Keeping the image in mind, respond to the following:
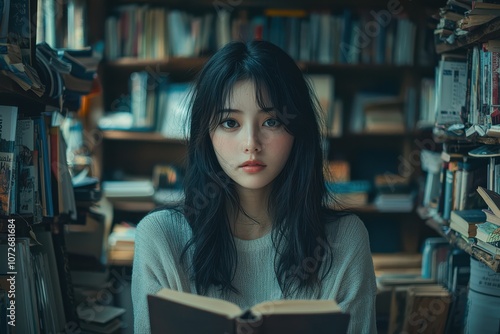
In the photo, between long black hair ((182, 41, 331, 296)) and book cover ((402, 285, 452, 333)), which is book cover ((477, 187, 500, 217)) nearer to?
long black hair ((182, 41, 331, 296))

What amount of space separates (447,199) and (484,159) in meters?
0.23

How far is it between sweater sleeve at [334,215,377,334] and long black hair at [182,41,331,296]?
0.17 feet

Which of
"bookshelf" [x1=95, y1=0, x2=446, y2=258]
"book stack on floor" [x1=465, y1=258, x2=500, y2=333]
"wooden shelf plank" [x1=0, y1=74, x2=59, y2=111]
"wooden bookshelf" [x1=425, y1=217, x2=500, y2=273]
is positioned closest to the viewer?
"wooden shelf plank" [x1=0, y1=74, x2=59, y2=111]

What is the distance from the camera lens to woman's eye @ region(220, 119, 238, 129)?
1.38m

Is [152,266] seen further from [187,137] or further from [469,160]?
[469,160]

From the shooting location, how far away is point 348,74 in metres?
3.29

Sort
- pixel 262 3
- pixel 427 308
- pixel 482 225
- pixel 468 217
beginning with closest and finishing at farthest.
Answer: pixel 482 225, pixel 468 217, pixel 427 308, pixel 262 3

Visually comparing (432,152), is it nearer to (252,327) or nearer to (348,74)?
(348,74)

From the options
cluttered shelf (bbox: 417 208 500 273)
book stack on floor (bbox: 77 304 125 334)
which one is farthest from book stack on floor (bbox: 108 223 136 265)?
cluttered shelf (bbox: 417 208 500 273)

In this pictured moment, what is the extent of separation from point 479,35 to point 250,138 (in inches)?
28.7

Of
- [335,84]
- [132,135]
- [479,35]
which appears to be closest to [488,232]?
[479,35]

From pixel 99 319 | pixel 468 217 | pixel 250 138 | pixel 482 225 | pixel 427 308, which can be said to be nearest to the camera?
pixel 250 138

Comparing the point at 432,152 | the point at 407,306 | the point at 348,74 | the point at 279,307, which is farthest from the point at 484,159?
the point at 348,74

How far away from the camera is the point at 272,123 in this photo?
1375mm
